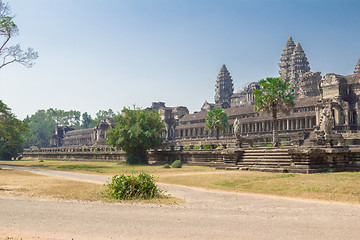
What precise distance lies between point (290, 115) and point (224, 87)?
78.4m

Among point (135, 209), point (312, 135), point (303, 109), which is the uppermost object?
point (303, 109)

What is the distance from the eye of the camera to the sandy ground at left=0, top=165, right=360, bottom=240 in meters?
7.90

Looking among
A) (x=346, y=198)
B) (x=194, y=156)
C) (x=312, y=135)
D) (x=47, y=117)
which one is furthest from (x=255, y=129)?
(x=47, y=117)

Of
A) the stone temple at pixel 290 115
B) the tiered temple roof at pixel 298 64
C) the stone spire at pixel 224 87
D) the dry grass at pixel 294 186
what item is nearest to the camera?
the dry grass at pixel 294 186

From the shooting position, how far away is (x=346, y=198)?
1305cm

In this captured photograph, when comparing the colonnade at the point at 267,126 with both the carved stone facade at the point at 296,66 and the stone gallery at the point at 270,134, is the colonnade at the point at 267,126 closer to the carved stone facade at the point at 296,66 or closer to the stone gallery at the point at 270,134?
the stone gallery at the point at 270,134

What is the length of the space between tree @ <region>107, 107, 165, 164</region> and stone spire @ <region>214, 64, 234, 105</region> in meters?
105

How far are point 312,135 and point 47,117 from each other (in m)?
155

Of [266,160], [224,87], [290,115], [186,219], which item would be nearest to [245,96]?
[224,87]

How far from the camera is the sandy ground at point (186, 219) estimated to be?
790cm

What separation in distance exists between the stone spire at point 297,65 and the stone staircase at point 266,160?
10078cm

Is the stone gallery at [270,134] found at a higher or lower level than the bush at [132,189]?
higher

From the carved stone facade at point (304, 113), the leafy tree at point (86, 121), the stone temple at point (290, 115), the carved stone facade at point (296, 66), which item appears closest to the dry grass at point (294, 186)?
the carved stone facade at point (304, 113)

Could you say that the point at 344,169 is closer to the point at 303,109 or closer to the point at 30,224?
the point at 30,224
